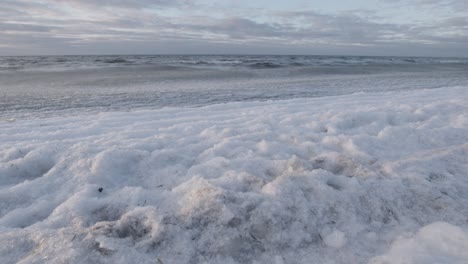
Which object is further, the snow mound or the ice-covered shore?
the ice-covered shore

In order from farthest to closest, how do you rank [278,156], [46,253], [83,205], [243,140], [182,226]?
[243,140] < [278,156] < [83,205] < [182,226] < [46,253]

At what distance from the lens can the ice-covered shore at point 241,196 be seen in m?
2.25

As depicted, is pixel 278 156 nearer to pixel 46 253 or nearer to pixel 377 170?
pixel 377 170

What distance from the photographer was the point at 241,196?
9.01 ft

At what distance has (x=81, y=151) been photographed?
3.77 meters

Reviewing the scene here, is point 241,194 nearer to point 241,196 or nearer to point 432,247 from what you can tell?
point 241,196

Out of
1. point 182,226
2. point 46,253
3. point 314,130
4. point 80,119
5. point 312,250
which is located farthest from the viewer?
point 80,119

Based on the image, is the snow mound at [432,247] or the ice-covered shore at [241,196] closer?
the snow mound at [432,247]

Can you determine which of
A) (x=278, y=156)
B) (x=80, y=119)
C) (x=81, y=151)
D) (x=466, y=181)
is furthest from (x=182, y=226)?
(x=80, y=119)

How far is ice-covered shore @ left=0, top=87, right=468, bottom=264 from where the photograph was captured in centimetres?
225

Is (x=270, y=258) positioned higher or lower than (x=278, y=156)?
lower

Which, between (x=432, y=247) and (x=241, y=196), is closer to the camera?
(x=432, y=247)

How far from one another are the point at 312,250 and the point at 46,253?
1.72 m

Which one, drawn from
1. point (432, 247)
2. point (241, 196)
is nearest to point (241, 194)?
point (241, 196)
